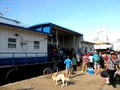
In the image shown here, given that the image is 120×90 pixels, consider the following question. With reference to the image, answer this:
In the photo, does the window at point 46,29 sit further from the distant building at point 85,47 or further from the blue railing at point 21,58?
the distant building at point 85,47

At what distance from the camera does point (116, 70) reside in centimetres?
893

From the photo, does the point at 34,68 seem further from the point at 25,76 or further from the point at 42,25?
the point at 42,25

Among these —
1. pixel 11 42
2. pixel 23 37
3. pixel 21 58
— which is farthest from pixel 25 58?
pixel 23 37

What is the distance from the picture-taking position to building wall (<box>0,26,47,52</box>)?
36.1ft

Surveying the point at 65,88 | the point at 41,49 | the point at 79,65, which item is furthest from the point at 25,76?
the point at 79,65

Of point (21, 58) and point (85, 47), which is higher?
point (85, 47)

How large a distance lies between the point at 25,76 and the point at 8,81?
1.86m

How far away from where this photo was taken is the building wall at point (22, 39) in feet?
36.1

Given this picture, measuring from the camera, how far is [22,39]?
12648 mm

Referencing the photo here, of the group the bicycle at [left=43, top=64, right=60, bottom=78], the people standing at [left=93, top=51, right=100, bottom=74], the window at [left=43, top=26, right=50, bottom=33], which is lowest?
the bicycle at [left=43, top=64, right=60, bottom=78]

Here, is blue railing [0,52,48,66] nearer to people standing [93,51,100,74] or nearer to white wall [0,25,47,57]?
white wall [0,25,47,57]

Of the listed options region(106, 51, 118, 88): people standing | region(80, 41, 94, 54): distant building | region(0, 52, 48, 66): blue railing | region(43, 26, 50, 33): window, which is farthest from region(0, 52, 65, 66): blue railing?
Result: region(80, 41, 94, 54): distant building

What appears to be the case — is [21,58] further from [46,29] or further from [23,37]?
[46,29]

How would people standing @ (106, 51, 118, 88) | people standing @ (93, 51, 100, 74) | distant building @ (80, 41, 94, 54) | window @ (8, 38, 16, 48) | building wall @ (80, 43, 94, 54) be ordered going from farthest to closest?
building wall @ (80, 43, 94, 54), distant building @ (80, 41, 94, 54), people standing @ (93, 51, 100, 74), window @ (8, 38, 16, 48), people standing @ (106, 51, 118, 88)
